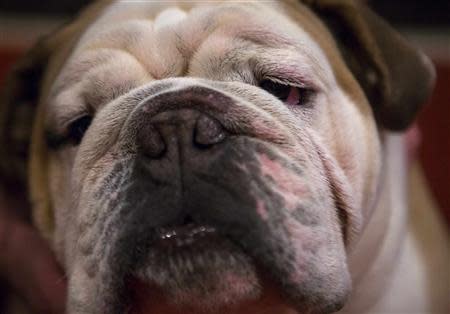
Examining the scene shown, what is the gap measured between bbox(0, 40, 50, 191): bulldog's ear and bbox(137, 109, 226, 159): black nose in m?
0.56

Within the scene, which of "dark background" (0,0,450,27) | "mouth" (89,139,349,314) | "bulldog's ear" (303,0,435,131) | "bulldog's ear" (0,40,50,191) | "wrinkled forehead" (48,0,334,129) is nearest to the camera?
"mouth" (89,139,349,314)

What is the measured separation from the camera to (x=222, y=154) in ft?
3.22

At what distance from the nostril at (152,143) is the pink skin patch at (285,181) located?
0.14m

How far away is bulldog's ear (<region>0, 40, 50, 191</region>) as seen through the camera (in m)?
1.46

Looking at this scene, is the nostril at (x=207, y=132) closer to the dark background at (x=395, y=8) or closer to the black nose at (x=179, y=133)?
the black nose at (x=179, y=133)

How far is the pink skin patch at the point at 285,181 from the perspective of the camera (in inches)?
39.4

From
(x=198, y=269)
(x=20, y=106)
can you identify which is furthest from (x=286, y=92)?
(x=20, y=106)

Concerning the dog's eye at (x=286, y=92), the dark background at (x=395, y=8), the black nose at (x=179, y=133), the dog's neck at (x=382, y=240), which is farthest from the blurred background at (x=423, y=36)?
the black nose at (x=179, y=133)

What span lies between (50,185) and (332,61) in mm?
582

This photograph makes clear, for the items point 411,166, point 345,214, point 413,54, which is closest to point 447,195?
point 411,166

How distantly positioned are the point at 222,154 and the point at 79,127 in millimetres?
391

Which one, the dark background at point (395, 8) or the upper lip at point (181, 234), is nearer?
the upper lip at point (181, 234)

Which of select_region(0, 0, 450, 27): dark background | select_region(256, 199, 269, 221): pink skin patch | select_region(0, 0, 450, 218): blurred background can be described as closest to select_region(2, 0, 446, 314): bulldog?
select_region(256, 199, 269, 221): pink skin patch

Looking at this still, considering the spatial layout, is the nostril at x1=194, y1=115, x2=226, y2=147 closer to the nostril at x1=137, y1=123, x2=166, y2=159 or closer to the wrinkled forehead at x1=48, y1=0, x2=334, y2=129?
the nostril at x1=137, y1=123, x2=166, y2=159
